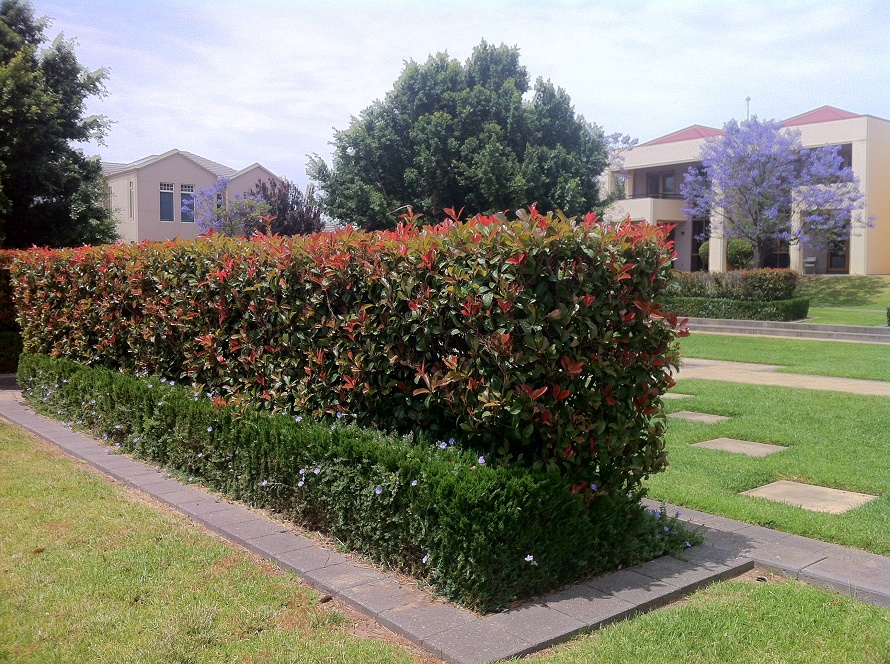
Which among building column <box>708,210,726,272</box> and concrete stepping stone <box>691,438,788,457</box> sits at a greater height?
building column <box>708,210,726,272</box>

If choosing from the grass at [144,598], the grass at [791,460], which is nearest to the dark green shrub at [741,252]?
the grass at [791,460]

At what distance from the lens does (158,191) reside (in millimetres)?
45688

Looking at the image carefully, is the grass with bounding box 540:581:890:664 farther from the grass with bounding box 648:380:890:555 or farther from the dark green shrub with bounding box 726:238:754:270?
the dark green shrub with bounding box 726:238:754:270

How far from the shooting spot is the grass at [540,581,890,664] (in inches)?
134

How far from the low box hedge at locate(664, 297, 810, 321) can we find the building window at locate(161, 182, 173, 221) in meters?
31.5

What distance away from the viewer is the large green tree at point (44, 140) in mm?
15195

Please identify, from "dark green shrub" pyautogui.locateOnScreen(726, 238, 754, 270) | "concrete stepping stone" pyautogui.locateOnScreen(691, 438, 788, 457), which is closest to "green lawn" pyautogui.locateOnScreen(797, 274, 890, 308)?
"dark green shrub" pyautogui.locateOnScreen(726, 238, 754, 270)

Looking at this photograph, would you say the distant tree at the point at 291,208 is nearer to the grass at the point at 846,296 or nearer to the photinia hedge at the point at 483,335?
the grass at the point at 846,296

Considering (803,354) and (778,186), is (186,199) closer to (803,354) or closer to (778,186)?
(778,186)

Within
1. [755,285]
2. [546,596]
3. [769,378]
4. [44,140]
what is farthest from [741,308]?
[546,596]

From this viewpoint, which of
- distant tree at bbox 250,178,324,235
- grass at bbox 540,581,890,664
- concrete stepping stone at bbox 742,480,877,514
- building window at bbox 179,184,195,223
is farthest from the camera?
building window at bbox 179,184,195,223

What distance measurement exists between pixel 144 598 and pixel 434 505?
1.58 metres

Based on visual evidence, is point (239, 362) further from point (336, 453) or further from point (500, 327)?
point (500, 327)

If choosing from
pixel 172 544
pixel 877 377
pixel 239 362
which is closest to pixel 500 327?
pixel 172 544
